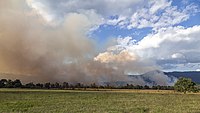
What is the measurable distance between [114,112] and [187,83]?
483ft

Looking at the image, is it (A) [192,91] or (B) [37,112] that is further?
(A) [192,91]

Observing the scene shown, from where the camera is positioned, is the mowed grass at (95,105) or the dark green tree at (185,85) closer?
the mowed grass at (95,105)

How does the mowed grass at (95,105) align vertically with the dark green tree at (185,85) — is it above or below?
below

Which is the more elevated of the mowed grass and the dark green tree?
the dark green tree

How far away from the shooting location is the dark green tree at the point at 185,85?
591 feet

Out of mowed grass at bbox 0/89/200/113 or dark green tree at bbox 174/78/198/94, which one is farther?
dark green tree at bbox 174/78/198/94

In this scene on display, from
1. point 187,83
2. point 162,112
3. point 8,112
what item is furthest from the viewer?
point 187,83

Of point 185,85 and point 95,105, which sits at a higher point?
point 185,85

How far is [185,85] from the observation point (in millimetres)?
181250

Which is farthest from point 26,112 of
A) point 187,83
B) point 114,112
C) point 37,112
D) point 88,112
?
point 187,83

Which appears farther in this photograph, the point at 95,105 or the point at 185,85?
the point at 185,85

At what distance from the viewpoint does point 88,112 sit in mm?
40781

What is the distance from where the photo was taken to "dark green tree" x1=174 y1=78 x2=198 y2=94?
18012 cm

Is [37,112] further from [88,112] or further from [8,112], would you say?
[88,112]
